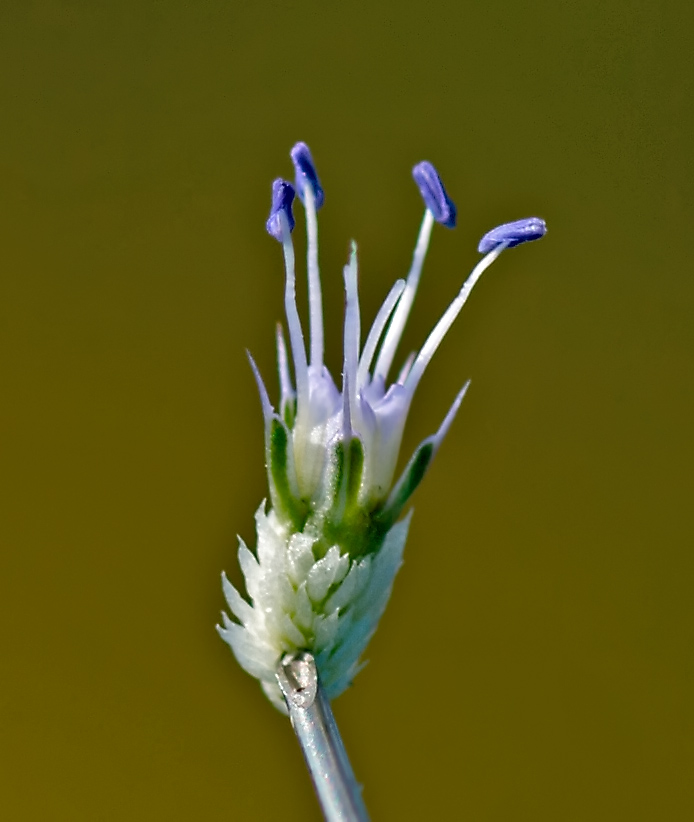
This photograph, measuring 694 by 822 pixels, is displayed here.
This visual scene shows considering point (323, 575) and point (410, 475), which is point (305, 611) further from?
point (410, 475)

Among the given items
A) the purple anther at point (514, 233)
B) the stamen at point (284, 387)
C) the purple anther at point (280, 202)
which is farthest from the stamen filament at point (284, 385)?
the purple anther at point (514, 233)

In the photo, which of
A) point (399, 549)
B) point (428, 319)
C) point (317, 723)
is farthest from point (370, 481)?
point (428, 319)

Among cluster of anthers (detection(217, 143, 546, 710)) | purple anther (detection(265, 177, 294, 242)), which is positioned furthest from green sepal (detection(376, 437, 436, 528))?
purple anther (detection(265, 177, 294, 242))

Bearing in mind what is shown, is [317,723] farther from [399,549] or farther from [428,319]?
[428,319]

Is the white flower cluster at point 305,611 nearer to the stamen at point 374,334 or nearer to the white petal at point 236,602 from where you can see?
the white petal at point 236,602

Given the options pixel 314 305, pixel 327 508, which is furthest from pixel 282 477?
pixel 314 305

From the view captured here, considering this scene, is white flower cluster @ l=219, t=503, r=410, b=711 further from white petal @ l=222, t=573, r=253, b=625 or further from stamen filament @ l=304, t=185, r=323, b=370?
stamen filament @ l=304, t=185, r=323, b=370
